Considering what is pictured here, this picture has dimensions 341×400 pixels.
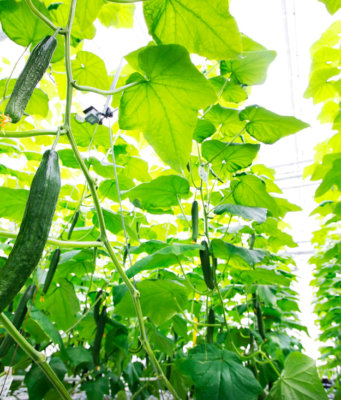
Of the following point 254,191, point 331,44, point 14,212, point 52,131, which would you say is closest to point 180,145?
point 52,131

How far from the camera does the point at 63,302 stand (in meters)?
1.09

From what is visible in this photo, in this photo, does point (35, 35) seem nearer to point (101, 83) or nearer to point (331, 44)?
point (101, 83)

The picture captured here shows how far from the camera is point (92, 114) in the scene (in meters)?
0.74

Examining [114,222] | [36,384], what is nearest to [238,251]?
[114,222]

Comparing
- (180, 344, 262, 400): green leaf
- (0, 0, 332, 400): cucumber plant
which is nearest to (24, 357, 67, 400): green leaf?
(0, 0, 332, 400): cucumber plant

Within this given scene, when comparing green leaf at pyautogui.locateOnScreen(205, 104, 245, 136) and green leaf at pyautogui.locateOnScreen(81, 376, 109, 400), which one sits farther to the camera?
green leaf at pyautogui.locateOnScreen(81, 376, 109, 400)

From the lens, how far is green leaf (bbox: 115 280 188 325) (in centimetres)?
97

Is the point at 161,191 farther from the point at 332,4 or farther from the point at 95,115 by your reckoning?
the point at 332,4

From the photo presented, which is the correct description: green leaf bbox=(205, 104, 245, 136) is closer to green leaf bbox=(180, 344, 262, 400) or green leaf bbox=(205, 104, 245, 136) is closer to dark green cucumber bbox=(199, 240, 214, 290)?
dark green cucumber bbox=(199, 240, 214, 290)

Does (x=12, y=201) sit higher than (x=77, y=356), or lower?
higher

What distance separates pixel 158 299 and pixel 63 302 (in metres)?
0.33

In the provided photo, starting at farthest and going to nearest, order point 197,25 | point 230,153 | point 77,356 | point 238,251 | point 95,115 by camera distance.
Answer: point 77,356, point 230,153, point 238,251, point 95,115, point 197,25

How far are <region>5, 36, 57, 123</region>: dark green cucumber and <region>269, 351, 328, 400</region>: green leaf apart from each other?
3.61 ft

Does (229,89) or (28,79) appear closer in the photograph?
(28,79)
